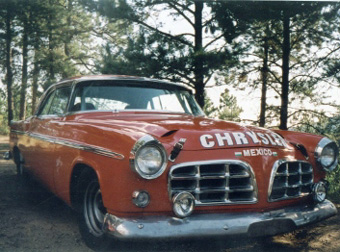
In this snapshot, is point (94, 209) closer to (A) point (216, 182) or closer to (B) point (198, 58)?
(A) point (216, 182)

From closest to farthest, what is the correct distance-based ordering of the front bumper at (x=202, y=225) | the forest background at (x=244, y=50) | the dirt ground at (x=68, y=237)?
the front bumper at (x=202, y=225)
the dirt ground at (x=68, y=237)
the forest background at (x=244, y=50)

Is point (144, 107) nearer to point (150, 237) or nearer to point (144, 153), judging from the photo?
point (144, 153)

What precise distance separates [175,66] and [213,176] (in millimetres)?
6224

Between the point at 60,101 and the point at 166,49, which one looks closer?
the point at 60,101

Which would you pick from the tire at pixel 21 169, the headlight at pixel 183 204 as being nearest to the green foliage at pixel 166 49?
the tire at pixel 21 169

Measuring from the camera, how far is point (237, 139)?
280 cm

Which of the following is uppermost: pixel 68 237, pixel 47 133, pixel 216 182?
pixel 47 133

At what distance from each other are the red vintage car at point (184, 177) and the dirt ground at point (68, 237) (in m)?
0.26

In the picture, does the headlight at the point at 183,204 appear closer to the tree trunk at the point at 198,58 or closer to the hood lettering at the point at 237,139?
the hood lettering at the point at 237,139

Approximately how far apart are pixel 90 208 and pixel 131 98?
1.41 m

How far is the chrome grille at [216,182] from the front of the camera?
101 inches

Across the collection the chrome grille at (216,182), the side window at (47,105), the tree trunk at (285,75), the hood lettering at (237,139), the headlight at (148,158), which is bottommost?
the chrome grille at (216,182)

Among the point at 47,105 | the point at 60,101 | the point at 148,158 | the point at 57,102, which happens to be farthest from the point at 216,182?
the point at 47,105

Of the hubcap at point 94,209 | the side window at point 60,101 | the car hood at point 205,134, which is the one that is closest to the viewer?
the car hood at point 205,134
